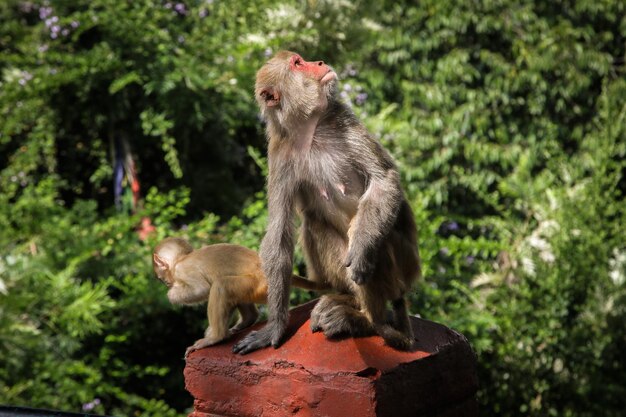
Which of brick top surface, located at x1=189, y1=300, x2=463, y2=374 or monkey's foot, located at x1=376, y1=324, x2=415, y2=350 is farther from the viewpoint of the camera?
monkey's foot, located at x1=376, y1=324, x2=415, y2=350

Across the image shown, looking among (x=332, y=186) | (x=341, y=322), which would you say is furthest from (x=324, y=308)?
(x=332, y=186)

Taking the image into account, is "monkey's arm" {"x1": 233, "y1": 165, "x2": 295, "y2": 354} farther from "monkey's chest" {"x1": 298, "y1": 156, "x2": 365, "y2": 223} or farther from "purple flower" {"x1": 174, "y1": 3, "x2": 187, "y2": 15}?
"purple flower" {"x1": 174, "y1": 3, "x2": 187, "y2": 15}

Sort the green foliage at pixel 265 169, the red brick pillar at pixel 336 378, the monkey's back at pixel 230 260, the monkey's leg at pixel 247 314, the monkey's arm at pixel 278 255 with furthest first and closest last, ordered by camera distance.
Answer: the green foliage at pixel 265 169, the monkey's leg at pixel 247 314, the monkey's back at pixel 230 260, the monkey's arm at pixel 278 255, the red brick pillar at pixel 336 378

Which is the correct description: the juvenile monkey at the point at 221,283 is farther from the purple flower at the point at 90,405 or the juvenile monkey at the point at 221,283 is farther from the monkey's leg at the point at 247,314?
the purple flower at the point at 90,405

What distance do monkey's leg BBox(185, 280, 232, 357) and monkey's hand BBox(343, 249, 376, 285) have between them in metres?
0.53

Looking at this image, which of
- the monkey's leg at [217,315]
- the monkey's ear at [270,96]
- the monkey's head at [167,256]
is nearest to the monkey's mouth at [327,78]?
the monkey's ear at [270,96]

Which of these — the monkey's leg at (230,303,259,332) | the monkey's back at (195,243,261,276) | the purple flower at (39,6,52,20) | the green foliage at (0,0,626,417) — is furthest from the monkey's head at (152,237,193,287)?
the purple flower at (39,6,52,20)

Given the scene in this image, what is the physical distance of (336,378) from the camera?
2570 millimetres

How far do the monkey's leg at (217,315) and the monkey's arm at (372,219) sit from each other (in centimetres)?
48

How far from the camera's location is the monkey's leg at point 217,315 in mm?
2994

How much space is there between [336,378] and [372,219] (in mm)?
528

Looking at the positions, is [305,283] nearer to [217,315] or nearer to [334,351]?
[217,315]

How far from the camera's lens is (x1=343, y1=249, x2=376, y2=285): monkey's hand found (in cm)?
276

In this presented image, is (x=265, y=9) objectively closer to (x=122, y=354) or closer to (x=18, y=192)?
(x=18, y=192)
